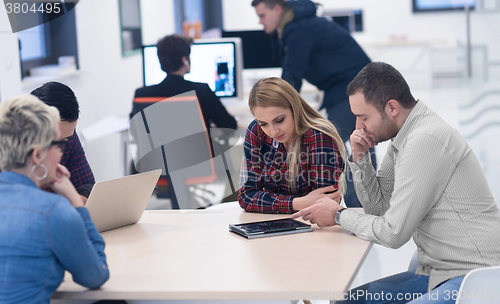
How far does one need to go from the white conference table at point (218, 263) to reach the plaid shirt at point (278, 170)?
3.6 inches

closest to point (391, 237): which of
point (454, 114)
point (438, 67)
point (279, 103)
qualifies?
point (279, 103)

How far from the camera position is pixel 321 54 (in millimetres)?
3576

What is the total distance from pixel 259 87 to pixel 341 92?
1.49 meters

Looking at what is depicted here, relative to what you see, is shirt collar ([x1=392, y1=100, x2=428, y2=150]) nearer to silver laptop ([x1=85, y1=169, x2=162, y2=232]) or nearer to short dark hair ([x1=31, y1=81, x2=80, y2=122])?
silver laptop ([x1=85, y1=169, x2=162, y2=232])

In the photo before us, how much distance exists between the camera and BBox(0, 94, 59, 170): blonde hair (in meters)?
1.24

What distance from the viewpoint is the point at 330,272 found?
140 cm

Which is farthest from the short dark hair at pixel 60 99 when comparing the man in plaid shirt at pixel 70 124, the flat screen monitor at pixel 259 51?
the flat screen monitor at pixel 259 51

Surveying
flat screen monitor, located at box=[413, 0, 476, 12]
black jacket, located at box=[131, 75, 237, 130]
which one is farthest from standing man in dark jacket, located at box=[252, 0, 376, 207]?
flat screen monitor, located at box=[413, 0, 476, 12]

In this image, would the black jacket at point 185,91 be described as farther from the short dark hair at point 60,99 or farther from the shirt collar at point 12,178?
the shirt collar at point 12,178

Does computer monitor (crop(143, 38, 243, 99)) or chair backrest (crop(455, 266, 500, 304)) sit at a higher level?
computer monitor (crop(143, 38, 243, 99))

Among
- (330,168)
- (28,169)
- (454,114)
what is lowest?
(454,114)

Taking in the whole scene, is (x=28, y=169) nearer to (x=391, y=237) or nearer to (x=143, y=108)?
(x=391, y=237)

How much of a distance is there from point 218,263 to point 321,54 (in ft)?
7.57

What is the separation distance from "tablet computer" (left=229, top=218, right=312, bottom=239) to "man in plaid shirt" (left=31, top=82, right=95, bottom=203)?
1.84ft
